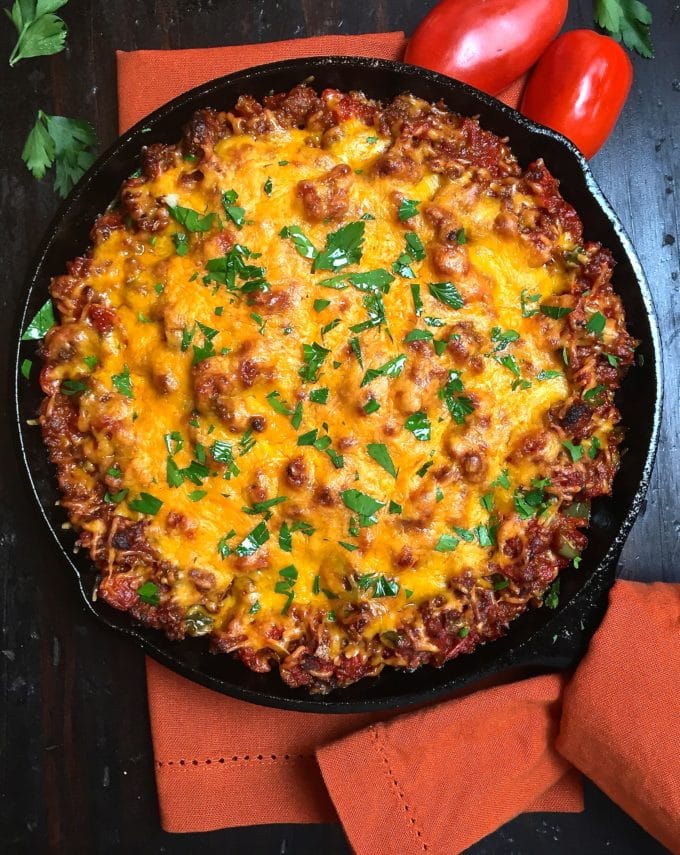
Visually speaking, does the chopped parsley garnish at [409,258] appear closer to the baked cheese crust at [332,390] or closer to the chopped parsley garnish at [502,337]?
the baked cheese crust at [332,390]

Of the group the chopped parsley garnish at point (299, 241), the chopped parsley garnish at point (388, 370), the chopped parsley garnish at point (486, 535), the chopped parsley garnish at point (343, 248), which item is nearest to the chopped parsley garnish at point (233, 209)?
the chopped parsley garnish at point (299, 241)

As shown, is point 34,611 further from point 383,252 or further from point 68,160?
point 383,252

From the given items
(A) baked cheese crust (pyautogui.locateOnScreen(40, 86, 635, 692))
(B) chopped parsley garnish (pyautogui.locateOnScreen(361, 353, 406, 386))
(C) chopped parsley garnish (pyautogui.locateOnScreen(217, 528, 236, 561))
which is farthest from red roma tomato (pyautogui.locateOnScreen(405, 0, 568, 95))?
(C) chopped parsley garnish (pyautogui.locateOnScreen(217, 528, 236, 561))

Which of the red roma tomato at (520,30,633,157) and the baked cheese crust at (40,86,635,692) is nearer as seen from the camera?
the baked cheese crust at (40,86,635,692)

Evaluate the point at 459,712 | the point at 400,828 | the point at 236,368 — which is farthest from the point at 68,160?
the point at 400,828

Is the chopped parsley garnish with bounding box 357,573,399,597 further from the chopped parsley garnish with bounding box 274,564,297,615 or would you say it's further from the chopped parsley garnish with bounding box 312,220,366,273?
the chopped parsley garnish with bounding box 312,220,366,273

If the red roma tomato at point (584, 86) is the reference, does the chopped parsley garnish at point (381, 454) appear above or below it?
below

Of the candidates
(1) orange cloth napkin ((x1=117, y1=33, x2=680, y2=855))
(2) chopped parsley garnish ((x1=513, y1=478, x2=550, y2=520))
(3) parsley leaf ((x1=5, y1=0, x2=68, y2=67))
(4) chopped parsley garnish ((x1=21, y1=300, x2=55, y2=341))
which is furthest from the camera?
(3) parsley leaf ((x1=5, y1=0, x2=68, y2=67))
